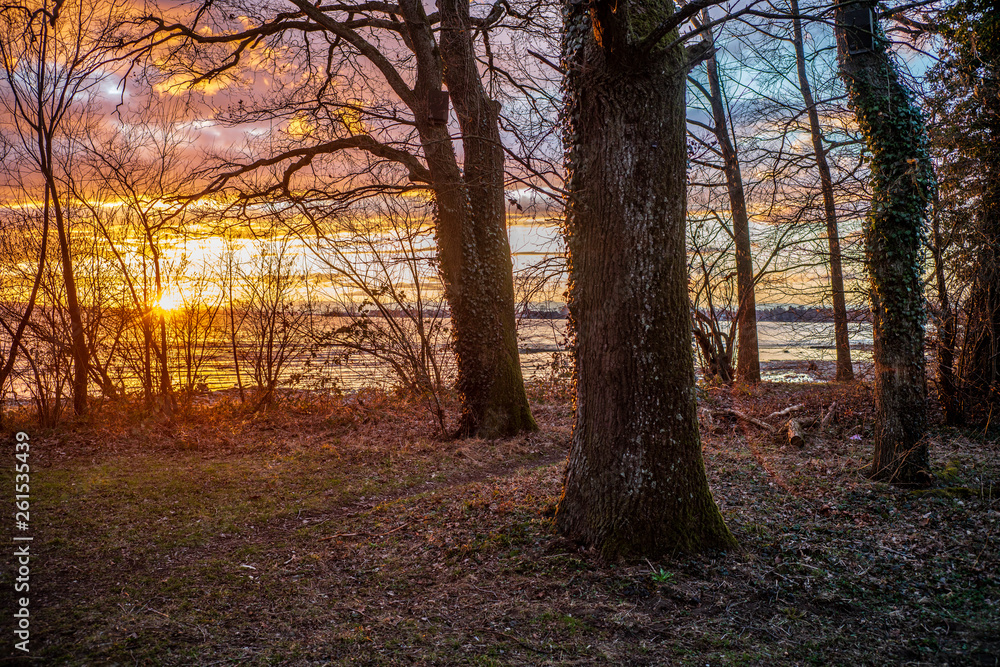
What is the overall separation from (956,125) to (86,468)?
36.6ft

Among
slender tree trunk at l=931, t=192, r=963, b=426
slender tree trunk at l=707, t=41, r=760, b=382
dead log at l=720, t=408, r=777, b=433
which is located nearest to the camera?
slender tree trunk at l=931, t=192, r=963, b=426

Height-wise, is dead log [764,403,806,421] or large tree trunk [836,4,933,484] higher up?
large tree trunk [836,4,933,484]

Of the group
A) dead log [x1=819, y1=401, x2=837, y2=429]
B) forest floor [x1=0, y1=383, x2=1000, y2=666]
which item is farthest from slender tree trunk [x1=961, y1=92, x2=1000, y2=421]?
dead log [x1=819, y1=401, x2=837, y2=429]

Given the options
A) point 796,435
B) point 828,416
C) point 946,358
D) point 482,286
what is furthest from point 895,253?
point 482,286

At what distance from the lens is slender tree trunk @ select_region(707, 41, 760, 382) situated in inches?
538

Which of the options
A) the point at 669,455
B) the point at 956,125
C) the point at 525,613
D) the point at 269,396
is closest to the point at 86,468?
the point at 269,396

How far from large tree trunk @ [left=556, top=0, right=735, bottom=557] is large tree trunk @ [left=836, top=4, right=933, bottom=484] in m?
2.66

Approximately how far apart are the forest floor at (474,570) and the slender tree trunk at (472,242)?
1.65 m

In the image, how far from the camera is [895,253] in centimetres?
572

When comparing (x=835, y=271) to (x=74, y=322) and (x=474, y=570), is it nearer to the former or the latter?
(x=474, y=570)

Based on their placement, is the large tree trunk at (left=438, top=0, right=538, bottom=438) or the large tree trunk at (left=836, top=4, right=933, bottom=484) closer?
the large tree trunk at (left=836, top=4, right=933, bottom=484)

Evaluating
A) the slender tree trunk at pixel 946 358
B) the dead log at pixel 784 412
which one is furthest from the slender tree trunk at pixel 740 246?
the slender tree trunk at pixel 946 358
